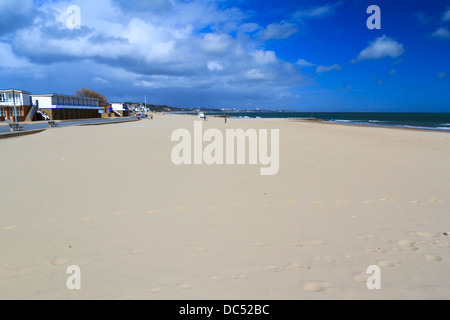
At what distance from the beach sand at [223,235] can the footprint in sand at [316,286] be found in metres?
0.02

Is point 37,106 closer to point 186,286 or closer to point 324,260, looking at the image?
point 186,286

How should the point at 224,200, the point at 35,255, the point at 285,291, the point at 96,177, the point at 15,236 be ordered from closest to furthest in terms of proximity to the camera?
the point at 285,291
the point at 35,255
the point at 15,236
the point at 224,200
the point at 96,177

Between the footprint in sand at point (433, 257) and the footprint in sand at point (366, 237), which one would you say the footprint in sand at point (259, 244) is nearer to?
the footprint in sand at point (366, 237)

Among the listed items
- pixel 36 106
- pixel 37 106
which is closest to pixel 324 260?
pixel 36 106

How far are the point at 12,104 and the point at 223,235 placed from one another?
53.3m

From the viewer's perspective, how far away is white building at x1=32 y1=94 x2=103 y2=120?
163 feet

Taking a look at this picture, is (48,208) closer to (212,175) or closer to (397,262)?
(212,175)

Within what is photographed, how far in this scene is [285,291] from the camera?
3.09 metres

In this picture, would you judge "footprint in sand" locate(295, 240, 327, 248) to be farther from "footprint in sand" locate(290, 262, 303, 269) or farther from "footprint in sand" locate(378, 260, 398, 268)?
"footprint in sand" locate(378, 260, 398, 268)

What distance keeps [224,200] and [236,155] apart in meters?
6.31

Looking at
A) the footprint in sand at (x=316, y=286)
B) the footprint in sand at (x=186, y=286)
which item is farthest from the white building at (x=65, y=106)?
the footprint in sand at (x=316, y=286)

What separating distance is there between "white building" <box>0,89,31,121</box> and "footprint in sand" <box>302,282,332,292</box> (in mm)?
52390

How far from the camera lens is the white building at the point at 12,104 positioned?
4428 centimetres

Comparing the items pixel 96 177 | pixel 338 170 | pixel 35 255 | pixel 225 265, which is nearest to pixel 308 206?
pixel 225 265
